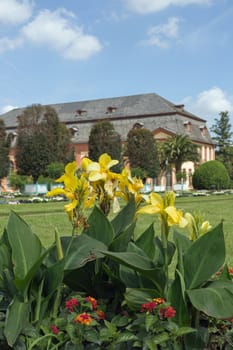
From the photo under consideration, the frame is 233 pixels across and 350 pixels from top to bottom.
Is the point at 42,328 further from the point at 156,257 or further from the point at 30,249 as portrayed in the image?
the point at 156,257

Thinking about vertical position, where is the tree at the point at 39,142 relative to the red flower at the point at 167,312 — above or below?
above

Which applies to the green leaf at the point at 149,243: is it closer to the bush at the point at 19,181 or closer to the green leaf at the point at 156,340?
the green leaf at the point at 156,340

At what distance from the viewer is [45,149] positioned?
1410 inches

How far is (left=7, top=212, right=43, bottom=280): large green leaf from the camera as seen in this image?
1922 millimetres

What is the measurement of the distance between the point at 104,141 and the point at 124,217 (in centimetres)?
3672

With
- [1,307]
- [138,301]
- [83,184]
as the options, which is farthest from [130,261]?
[1,307]

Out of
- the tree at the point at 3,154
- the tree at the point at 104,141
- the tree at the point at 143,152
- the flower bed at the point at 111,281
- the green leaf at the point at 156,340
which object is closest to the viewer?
the green leaf at the point at 156,340

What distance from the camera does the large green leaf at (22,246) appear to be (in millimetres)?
1922

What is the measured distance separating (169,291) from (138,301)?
134mm

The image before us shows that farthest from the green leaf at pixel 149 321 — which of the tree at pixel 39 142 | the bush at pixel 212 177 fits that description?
the bush at pixel 212 177

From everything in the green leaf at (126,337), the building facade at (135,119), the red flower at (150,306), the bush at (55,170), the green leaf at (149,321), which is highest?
the building facade at (135,119)

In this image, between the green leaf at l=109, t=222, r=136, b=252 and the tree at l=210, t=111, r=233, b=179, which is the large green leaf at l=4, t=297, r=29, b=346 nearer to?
the green leaf at l=109, t=222, r=136, b=252

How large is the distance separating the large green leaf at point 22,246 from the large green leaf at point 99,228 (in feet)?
0.99

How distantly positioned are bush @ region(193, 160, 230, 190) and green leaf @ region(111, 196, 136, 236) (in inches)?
1388
